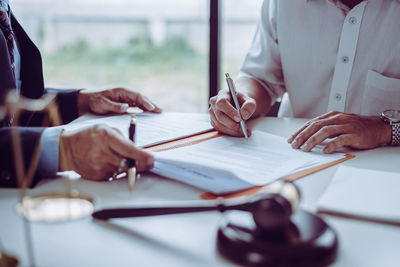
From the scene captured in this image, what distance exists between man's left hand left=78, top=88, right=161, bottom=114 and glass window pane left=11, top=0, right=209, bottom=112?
261 centimetres

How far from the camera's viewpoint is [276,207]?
21.0 inches

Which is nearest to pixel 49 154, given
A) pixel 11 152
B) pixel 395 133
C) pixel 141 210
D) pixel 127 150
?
pixel 11 152

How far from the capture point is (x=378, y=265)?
0.54 metres

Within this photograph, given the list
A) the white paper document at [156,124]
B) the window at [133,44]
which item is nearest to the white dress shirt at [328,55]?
the white paper document at [156,124]

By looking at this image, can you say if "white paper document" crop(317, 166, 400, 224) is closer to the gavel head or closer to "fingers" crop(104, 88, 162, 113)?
the gavel head

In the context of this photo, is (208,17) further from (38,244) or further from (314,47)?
(38,244)

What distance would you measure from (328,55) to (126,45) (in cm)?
421

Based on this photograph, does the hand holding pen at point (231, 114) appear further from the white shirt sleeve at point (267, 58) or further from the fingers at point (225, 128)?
the white shirt sleeve at point (267, 58)

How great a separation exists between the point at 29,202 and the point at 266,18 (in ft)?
4.38

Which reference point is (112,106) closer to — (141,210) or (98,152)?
(98,152)

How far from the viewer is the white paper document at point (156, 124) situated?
1107 mm

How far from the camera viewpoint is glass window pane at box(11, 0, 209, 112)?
14.3ft

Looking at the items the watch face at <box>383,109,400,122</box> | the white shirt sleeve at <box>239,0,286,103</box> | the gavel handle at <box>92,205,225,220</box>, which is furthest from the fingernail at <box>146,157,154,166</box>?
the white shirt sleeve at <box>239,0,286,103</box>

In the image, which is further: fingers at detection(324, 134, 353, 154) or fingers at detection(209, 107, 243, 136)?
fingers at detection(209, 107, 243, 136)
